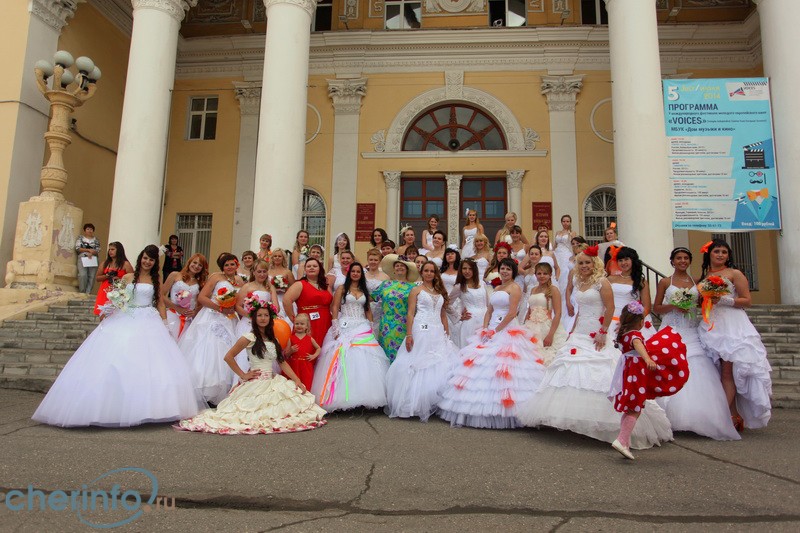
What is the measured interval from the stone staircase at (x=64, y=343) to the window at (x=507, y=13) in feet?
36.1

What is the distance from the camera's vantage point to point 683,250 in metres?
6.07

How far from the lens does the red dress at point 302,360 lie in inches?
248

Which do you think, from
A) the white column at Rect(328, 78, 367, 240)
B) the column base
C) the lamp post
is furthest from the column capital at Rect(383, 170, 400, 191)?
the column base

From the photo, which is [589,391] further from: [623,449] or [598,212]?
[598,212]

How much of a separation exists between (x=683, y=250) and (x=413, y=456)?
3.78 meters

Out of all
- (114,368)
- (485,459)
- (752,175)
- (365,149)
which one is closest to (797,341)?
(752,175)

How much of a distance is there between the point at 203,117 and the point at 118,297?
511 inches

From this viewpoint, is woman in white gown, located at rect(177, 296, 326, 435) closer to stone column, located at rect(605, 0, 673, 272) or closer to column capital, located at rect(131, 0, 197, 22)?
stone column, located at rect(605, 0, 673, 272)

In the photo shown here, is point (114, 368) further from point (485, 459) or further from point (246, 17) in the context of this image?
point (246, 17)

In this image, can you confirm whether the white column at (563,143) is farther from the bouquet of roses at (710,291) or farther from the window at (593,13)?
the bouquet of roses at (710,291)

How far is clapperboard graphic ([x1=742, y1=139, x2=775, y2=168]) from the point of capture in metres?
11.4

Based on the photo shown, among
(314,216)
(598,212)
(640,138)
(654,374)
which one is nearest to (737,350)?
(654,374)

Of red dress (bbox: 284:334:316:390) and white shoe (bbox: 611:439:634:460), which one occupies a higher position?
red dress (bbox: 284:334:316:390)

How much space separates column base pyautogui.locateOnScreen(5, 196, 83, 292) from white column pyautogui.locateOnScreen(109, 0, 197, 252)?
135 centimetres
